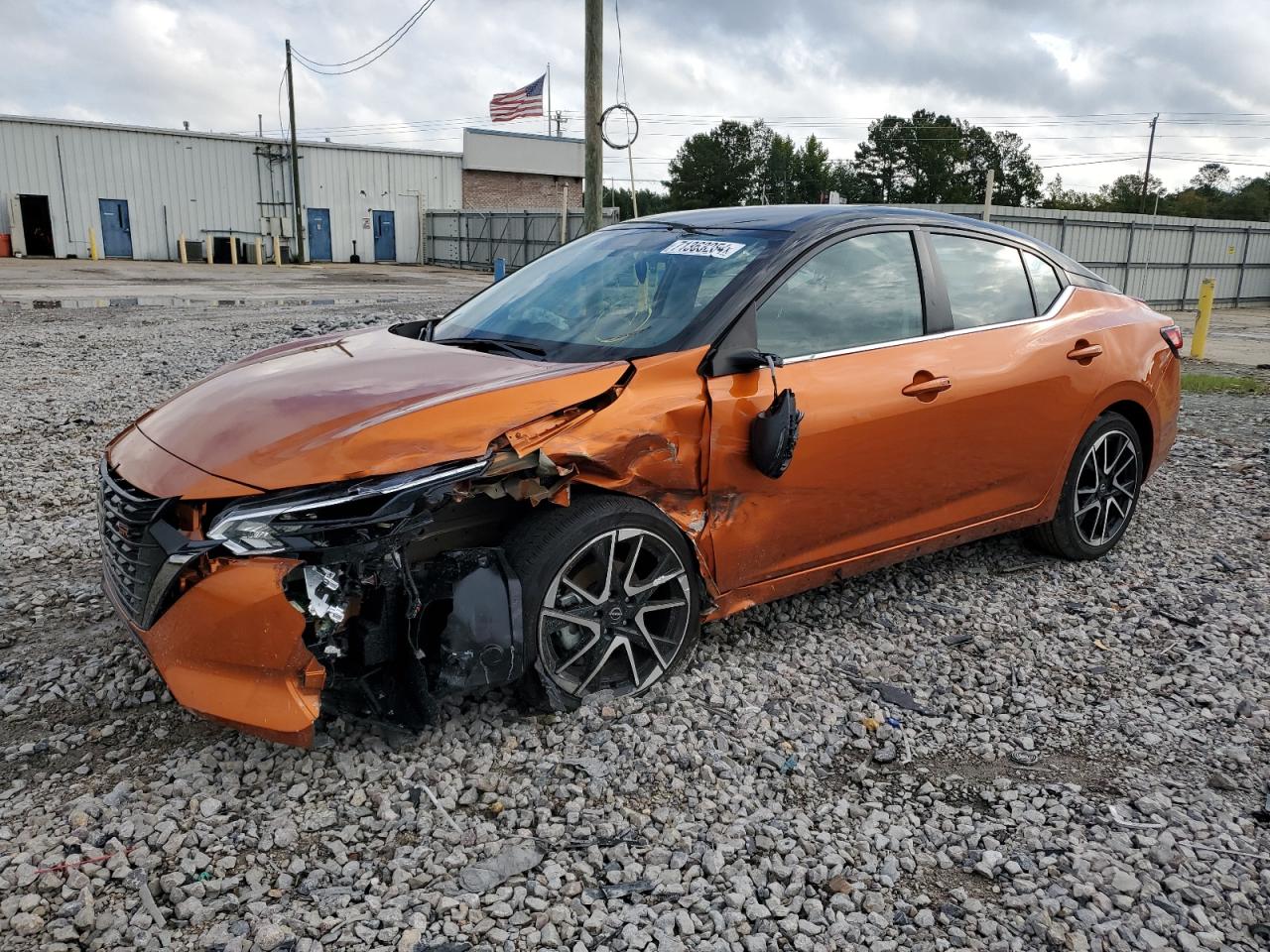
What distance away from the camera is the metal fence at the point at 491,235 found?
110 ft

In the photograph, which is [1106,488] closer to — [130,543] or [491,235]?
[130,543]

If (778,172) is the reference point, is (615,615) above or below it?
below

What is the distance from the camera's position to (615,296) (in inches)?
152

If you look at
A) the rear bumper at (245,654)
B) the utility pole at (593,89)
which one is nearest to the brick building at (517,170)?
the utility pole at (593,89)

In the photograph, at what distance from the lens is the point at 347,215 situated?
41125 mm

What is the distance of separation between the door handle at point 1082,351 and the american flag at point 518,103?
103 feet

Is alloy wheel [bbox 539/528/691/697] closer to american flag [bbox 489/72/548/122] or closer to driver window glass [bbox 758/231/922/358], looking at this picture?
driver window glass [bbox 758/231/922/358]

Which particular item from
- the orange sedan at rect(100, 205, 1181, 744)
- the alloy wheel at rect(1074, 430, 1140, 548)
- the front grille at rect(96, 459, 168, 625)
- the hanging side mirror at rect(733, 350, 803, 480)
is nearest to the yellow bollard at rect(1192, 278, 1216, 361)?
the alloy wheel at rect(1074, 430, 1140, 548)

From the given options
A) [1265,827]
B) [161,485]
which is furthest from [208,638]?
[1265,827]

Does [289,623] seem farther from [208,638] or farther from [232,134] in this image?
[232,134]

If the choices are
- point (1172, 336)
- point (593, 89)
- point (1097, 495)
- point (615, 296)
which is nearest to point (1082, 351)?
point (1097, 495)

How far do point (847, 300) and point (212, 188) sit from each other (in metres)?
39.5

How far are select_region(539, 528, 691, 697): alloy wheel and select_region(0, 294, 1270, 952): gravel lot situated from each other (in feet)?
0.45

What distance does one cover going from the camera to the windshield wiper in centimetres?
357
